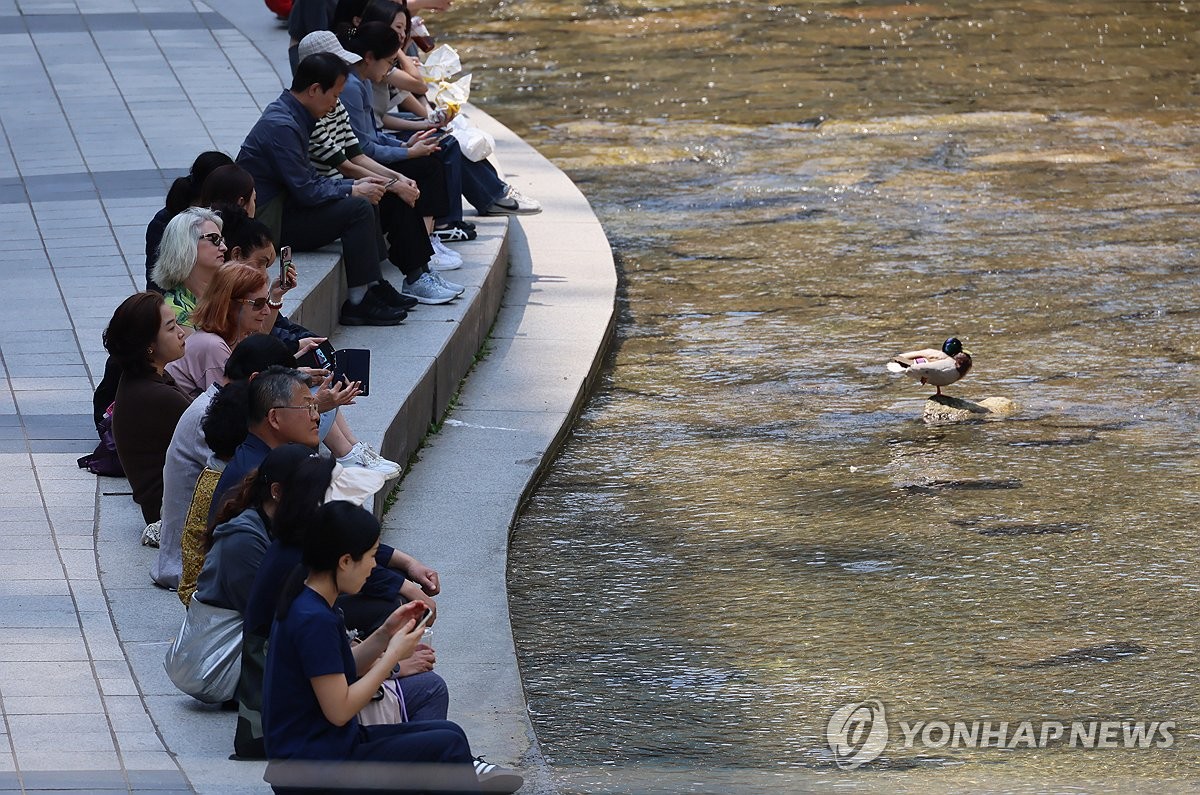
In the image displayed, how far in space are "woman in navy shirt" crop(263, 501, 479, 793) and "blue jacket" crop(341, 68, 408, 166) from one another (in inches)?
162

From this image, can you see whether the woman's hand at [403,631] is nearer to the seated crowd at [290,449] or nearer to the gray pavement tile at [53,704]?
the seated crowd at [290,449]

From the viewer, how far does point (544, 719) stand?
477 cm

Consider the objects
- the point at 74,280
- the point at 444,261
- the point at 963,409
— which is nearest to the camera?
the point at 963,409

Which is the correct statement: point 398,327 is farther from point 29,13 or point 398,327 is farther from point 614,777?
point 29,13

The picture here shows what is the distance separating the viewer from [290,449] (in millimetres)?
4113

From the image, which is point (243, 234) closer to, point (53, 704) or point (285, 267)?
point (285, 267)

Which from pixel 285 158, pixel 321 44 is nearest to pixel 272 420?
pixel 285 158

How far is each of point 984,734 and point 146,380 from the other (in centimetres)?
265

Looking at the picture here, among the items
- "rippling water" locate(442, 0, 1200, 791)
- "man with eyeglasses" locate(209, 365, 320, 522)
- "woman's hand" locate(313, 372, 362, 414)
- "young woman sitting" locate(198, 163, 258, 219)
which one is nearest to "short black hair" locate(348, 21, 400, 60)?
"rippling water" locate(442, 0, 1200, 791)

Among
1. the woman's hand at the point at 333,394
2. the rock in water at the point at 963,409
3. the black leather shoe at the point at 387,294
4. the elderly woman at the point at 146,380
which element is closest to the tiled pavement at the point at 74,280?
the elderly woman at the point at 146,380

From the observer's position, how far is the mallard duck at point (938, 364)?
6.86 metres

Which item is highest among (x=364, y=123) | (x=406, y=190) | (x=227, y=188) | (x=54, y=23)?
(x=227, y=188)

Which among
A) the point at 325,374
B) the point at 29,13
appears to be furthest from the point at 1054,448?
the point at 29,13

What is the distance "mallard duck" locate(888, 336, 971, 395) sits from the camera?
6859mm
